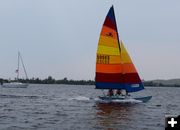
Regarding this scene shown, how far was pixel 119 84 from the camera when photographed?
42188 millimetres

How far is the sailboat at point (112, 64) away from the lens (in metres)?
42.0

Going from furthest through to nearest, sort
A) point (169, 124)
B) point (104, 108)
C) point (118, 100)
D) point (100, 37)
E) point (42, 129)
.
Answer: point (100, 37) → point (118, 100) → point (104, 108) → point (42, 129) → point (169, 124)

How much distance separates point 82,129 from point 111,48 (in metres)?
22.6

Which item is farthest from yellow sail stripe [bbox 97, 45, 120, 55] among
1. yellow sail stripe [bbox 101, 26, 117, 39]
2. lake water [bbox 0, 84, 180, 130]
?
lake water [bbox 0, 84, 180, 130]

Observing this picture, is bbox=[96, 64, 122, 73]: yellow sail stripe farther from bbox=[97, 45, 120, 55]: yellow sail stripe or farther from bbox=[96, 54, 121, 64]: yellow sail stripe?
bbox=[97, 45, 120, 55]: yellow sail stripe

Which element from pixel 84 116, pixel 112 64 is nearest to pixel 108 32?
pixel 112 64

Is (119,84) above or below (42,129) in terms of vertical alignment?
above

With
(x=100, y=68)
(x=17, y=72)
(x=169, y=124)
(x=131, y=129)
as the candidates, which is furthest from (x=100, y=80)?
(x=17, y=72)

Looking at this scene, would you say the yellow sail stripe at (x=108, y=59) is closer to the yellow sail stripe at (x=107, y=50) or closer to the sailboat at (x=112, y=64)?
the sailboat at (x=112, y=64)

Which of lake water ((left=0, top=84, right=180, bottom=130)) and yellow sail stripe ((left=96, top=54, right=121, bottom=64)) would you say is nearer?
lake water ((left=0, top=84, right=180, bottom=130))

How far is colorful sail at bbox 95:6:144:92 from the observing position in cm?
4203

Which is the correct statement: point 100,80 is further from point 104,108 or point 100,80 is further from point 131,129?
point 131,129

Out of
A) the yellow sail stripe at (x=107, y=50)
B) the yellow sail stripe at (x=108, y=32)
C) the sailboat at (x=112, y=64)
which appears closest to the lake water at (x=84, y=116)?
the sailboat at (x=112, y=64)

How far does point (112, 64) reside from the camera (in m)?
42.4
